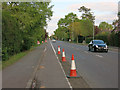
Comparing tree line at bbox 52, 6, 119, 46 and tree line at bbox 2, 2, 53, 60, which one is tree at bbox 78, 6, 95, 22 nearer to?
tree line at bbox 52, 6, 119, 46

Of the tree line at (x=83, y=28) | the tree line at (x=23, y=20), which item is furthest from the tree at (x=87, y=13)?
the tree line at (x=23, y=20)

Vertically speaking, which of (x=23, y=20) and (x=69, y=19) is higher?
(x=69, y=19)

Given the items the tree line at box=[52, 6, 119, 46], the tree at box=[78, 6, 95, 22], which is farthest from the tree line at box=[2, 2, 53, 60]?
the tree at box=[78, 6, 95, 22]

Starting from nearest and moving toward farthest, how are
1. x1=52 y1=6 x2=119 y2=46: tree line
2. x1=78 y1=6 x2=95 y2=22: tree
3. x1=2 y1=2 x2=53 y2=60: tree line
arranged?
x1=2 y1=2 x2=53 y2=60: tree line < x1=52 y1=6 x2=119 y2=46: tree line < x1=78 y1=6 x2=95 y2=22: tree

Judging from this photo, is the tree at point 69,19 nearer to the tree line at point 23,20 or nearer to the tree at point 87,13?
the tree at point 87,13

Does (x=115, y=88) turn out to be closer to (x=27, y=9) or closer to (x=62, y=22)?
(x=27, y=9)

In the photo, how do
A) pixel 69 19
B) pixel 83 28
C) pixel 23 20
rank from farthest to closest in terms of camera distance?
pixel 69 19, pixel 83 28, pixel 23 20

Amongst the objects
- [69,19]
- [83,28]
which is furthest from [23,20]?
[69,19]

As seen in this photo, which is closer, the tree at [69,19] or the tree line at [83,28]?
the tree line at [83,28]

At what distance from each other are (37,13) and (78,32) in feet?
163

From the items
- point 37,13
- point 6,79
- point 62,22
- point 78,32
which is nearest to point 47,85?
point 6,79

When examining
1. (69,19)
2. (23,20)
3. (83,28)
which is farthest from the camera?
(69,19)

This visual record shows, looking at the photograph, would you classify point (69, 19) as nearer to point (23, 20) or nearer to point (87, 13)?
point (87, 13)

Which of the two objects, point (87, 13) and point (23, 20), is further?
point (87, 13)
